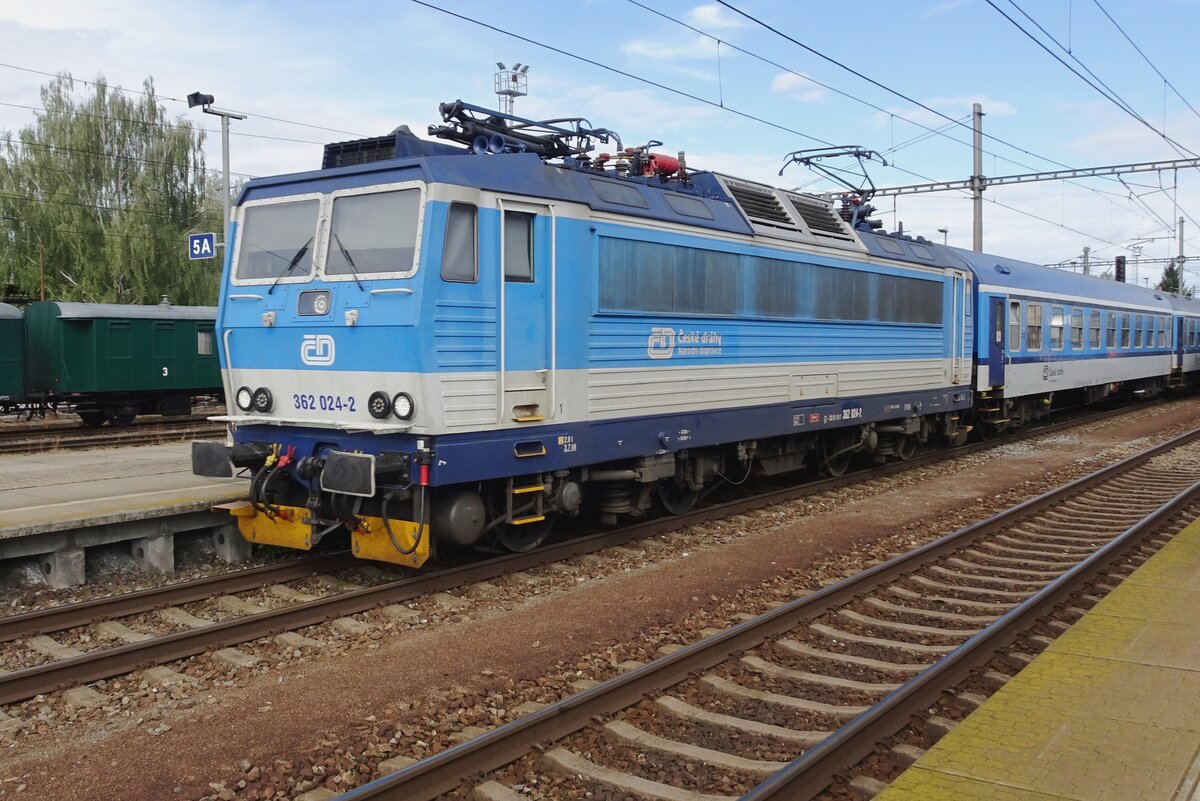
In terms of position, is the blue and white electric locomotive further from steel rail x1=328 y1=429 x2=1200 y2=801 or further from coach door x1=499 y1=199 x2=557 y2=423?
steel rail x1=328 y1=429 x2=1200 y2=801

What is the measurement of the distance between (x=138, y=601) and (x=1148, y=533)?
9.52m

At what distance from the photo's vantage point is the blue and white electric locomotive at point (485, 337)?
24.0 ft

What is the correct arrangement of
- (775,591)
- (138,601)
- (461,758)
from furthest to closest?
(775,591)
(138,601)
(461,758)

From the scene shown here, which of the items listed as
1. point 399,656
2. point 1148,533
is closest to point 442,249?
point 399,656

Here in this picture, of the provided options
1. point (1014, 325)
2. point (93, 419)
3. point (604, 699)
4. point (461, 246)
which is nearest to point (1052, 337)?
point (1014, 325)

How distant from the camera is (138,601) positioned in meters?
7.20

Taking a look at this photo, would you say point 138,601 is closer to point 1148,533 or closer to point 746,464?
point 746,464

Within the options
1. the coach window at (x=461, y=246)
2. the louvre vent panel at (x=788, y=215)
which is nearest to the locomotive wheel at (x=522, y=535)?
the coach window at (x=461, y=246)

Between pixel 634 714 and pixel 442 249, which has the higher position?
pixel 442 249

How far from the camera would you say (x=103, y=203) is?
129ft

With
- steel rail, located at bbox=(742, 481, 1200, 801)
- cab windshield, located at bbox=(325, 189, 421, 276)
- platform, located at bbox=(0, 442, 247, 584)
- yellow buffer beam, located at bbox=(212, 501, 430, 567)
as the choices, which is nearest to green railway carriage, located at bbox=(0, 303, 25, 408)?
platform, located at bbox=(0, 442, 247, 584)

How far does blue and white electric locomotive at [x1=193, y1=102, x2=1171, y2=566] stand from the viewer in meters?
7.33

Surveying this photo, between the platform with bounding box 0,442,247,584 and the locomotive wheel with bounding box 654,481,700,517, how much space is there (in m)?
4.42

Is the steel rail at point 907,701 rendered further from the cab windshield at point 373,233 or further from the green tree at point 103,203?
the green tree at point 103,203
